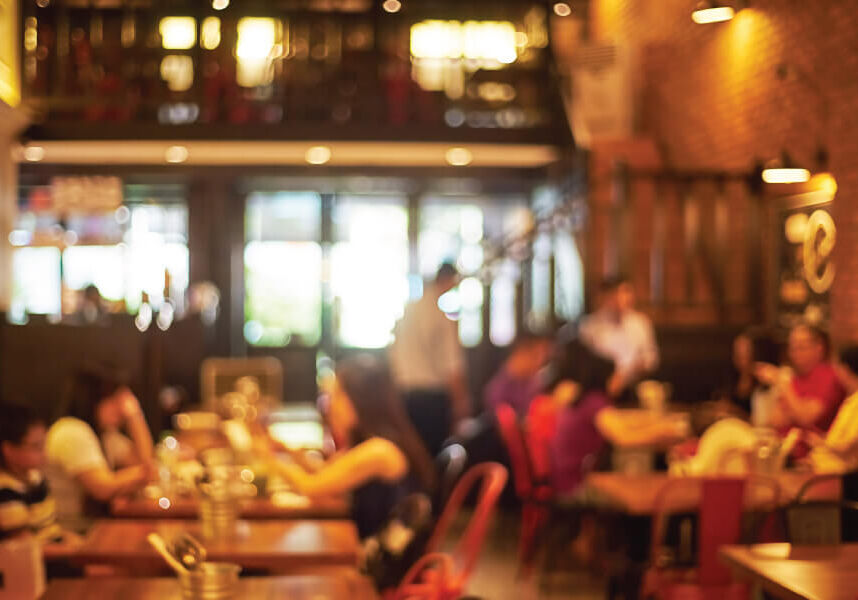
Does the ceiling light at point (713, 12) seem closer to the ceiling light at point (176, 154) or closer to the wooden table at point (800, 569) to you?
the wooden table at point (800, 569)

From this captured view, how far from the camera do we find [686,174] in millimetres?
8500

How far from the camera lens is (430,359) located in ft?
26.3

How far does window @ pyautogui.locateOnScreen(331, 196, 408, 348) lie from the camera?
46.3 feet

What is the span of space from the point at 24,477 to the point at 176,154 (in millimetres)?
8370

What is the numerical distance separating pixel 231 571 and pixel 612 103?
868cm

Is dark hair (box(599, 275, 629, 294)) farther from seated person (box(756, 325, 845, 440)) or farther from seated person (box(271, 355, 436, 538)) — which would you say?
seated person (box(271, 355, 436, 538))

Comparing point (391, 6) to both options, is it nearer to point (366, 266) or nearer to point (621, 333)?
point (366, 266)

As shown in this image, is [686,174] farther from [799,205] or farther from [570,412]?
[570,412]

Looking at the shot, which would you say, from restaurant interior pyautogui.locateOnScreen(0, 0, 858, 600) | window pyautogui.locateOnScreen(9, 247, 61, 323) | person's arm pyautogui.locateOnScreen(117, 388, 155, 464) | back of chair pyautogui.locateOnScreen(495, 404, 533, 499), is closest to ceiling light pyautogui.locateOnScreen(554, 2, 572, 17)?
restaurant interior pyautogui.locateOnScreen(0, 0, 858, 600)

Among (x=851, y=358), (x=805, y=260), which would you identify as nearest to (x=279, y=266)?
(x=805, y=260)

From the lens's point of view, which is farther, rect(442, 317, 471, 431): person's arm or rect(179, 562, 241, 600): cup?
rect(442, 317, 471, 431): person's arm

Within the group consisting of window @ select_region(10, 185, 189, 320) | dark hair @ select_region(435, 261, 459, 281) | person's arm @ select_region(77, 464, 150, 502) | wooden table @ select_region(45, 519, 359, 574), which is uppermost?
window @ select_region(10, 185, 189, 320)

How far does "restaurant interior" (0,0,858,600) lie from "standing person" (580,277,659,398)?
3 cm

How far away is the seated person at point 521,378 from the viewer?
7.59m
